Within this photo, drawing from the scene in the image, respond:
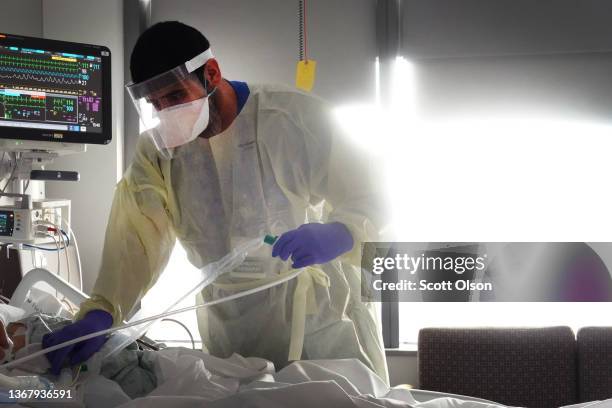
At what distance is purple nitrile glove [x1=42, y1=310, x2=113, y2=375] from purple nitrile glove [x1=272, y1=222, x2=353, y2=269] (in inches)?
17.0

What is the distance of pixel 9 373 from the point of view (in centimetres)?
126

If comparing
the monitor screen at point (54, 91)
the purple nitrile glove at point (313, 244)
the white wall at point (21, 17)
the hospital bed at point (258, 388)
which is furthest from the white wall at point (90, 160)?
the purple nitrile glove at point (313, 244)

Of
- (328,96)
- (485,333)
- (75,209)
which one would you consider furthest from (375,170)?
(75,209)

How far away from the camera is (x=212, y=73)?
153 cm

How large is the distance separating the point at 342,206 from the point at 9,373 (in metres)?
0.77

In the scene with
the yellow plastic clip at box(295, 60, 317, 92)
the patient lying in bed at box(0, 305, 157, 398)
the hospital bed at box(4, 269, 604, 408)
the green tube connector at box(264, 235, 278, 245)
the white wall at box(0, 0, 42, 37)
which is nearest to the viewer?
the hospital bed at box(4, 269, 604, 408)

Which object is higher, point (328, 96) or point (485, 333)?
point (328, 96)

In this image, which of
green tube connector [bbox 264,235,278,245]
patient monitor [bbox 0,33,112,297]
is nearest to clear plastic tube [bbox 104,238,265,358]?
green tube connector [bbox 264,235,278,245]

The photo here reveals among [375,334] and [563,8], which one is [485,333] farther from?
[563,8]

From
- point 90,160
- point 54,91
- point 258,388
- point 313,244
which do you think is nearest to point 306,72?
point 54,91

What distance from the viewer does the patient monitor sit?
203 centimetres

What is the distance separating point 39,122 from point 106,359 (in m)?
1.06

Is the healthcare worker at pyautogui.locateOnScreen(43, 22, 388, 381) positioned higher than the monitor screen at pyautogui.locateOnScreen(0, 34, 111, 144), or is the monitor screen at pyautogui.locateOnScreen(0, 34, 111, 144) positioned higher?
the monitor screen at pyautogui.locateOnScreen(0, 34, 111, 144)

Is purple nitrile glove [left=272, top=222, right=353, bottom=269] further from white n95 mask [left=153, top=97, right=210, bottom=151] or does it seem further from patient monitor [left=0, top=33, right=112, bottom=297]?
patient monitor [left=0, top=33, right=112, bottom=297]
